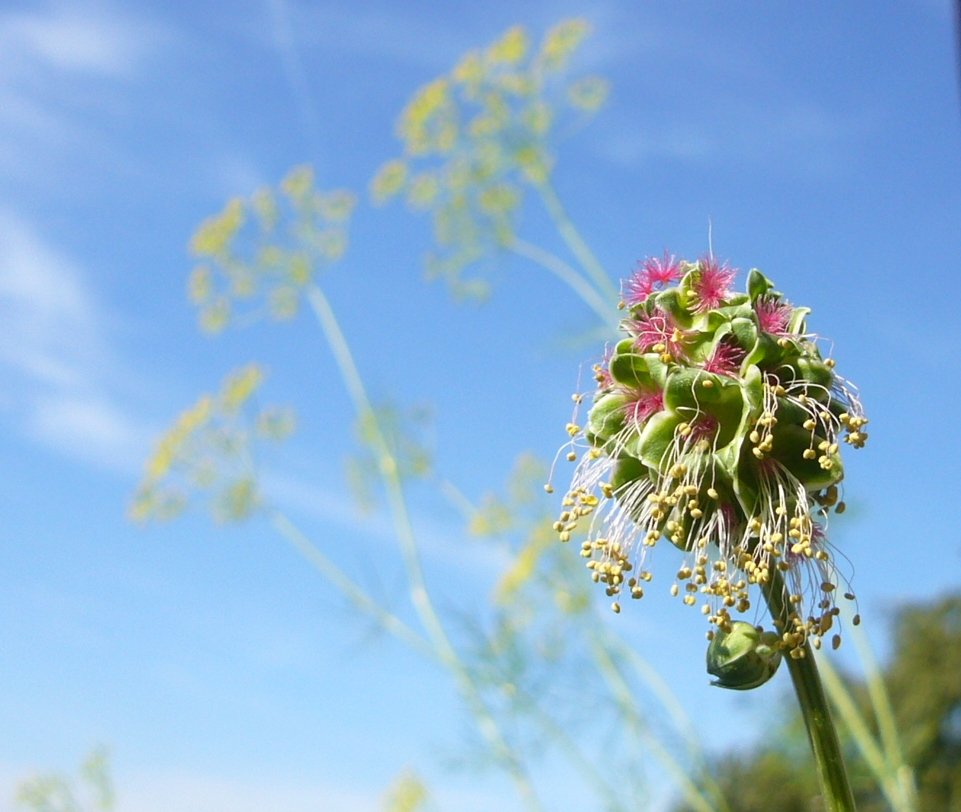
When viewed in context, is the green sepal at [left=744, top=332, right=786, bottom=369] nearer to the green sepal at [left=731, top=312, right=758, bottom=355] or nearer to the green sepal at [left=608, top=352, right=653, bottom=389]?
the green sepal at [left=731, top=312, right=758, bottom=355]

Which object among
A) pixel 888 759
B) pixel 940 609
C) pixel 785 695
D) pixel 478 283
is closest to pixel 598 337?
pixel 478 283

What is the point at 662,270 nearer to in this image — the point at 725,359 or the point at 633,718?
the point at 725,359

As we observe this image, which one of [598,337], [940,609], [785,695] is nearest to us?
[598,337]

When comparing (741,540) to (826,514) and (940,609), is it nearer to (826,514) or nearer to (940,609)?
(826,514)

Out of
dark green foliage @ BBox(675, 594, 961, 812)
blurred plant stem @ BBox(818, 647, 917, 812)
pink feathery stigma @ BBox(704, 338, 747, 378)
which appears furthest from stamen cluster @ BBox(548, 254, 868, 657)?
dark green foliage @ BBox(675, 594, 961, 812)

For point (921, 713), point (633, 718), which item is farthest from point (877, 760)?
point (921, 713)

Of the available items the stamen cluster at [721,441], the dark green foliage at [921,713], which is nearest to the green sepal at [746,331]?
the stamen cluster at [721,441]
